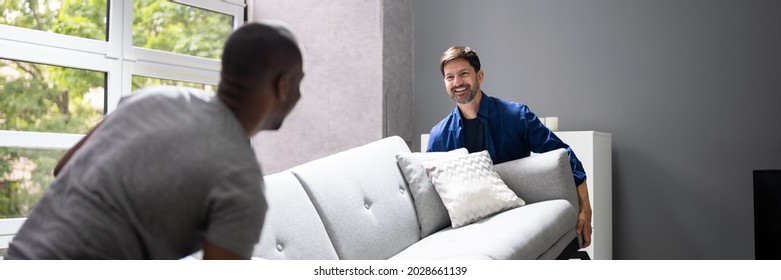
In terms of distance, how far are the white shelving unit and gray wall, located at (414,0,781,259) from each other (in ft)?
0.48

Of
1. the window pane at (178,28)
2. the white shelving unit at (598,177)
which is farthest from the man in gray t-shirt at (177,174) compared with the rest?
the window pane at (178,28)

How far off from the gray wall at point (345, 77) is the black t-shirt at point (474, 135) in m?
1.24

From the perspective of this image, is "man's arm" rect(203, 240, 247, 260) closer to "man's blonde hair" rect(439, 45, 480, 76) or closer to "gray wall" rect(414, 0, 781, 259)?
"man's blonde hair" rect(439, 45, 480, 76)

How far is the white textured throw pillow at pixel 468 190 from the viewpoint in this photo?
2432 millimetres

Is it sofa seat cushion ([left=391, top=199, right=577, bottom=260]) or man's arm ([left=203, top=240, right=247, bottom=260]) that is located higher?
man's arm ([left=203, top=240, right=247, bottom=260])

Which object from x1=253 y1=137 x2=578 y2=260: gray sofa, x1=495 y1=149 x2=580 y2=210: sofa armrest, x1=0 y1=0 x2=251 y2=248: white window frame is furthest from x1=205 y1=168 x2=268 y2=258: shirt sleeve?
x1=0 y1=0 x2=251 y2=248: white window frame

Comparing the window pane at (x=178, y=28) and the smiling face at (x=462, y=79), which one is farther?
the window pane at (x=178, y=28)

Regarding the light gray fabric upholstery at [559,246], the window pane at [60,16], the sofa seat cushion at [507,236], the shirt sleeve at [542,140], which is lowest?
the light gray fabric upholstery at [559,246]

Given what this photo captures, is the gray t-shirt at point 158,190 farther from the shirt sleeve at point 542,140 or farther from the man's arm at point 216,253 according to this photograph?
the shirt sleeve at point 542,140

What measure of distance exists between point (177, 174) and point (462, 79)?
2256 millimetres

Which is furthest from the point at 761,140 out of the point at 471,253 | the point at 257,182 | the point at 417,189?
the point at 257,182

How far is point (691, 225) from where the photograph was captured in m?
3.63

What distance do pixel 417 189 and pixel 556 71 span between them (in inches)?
73.1

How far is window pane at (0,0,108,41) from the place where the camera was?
307 centimetres
